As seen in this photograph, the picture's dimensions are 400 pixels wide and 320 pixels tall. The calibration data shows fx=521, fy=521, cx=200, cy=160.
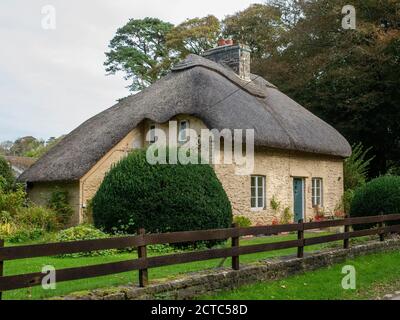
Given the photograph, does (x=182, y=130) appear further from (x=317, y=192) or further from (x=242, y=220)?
(x=317, y=192)

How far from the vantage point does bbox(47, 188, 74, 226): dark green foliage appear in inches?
773

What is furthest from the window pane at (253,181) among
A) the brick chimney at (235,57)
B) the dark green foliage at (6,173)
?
the dark green foliage at (6,173)

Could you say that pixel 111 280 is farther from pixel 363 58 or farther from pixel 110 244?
pixel 363 58

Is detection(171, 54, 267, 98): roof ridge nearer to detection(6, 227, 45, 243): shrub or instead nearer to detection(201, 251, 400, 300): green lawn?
detection(6, 227, 45, 243): shrub

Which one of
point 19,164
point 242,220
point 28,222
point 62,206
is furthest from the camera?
point 19,164

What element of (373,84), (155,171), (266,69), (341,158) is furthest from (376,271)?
(266,69)

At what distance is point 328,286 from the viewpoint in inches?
368

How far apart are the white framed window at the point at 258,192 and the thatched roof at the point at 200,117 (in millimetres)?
1517

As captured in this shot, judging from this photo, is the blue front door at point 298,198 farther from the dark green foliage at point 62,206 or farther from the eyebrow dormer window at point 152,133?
the dark green foliage at point 62,206

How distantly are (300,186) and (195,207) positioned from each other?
10611mm

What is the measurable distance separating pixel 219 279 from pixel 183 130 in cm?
1098

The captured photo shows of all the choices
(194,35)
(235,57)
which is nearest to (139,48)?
(194,35)

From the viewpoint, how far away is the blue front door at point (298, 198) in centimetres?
2181
